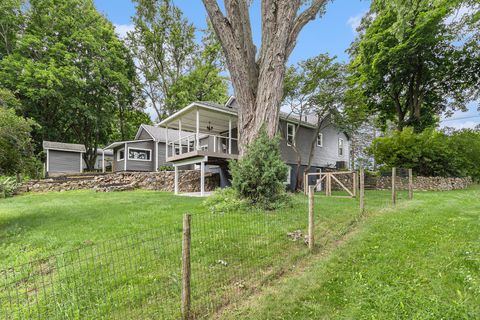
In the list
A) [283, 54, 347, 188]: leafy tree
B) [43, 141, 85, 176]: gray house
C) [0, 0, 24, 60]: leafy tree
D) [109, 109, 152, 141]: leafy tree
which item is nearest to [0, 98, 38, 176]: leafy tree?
[283, 54, 347, 188]: leafy tree

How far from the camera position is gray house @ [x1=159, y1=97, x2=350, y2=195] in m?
12.7

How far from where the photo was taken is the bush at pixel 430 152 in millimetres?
15602

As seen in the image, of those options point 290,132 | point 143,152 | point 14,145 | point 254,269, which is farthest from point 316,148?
point 14,145

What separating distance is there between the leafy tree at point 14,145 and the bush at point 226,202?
203 inches

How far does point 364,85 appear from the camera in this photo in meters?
21.6

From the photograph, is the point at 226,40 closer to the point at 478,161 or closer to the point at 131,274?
the point at 131,274

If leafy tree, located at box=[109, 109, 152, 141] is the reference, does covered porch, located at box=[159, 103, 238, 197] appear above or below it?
below

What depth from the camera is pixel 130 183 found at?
1653cm

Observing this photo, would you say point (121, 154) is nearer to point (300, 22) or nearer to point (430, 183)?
point (300, 22)

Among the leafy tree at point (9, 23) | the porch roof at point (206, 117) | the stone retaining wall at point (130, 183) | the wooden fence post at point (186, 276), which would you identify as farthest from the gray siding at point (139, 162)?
the wooden fence post at point (186, 276)

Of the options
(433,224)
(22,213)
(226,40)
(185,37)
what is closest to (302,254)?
(433,224)

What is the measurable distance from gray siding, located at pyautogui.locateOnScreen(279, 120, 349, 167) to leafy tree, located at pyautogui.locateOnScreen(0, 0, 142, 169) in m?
17.8

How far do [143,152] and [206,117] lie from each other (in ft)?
36.5

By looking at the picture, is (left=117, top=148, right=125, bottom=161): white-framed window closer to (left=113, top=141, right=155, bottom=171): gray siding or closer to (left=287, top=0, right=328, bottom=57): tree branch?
(left=113, top=141, right=155, bottom=171): gray siding
